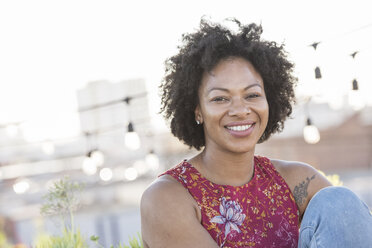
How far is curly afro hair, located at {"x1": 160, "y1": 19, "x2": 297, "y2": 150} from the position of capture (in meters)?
1.90

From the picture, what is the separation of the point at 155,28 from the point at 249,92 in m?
17.3

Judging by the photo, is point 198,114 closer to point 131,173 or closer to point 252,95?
point 252,95

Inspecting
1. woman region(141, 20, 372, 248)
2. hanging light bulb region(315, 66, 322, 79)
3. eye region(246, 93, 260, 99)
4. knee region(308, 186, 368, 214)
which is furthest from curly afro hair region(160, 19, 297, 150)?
hanging light bulb region(315, 66, 322, 79)

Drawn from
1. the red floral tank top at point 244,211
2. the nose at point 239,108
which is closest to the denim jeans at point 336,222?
the red floral tank top at point 244,211

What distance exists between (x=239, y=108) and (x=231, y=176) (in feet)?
0.91

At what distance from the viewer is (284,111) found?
2.21 meters

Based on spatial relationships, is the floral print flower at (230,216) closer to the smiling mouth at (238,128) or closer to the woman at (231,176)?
the woman at (231,176)

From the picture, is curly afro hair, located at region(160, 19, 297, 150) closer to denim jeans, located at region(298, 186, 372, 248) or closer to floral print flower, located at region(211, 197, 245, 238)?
floral print flower, located at region(211, 197, 245, 238)

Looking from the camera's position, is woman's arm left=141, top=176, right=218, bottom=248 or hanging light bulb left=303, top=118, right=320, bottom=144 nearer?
woman's arm left=141, top=176, right=218, bottom=248

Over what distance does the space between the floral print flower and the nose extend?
31 cm

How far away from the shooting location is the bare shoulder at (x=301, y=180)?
199 cm

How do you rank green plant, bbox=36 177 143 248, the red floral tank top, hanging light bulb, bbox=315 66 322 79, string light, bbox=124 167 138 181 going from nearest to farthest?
the red floral tank top → green plant, bbox=36 177 143 248 → hanging light bulb, bbox=315 66 322 79 → string light, bbox=124 167 138 181

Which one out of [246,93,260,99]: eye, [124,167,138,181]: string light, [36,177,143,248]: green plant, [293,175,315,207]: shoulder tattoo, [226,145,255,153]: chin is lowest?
[124,167,138,181]: string light

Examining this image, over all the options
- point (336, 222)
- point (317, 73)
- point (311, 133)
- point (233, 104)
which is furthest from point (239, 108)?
point (311, 133)
